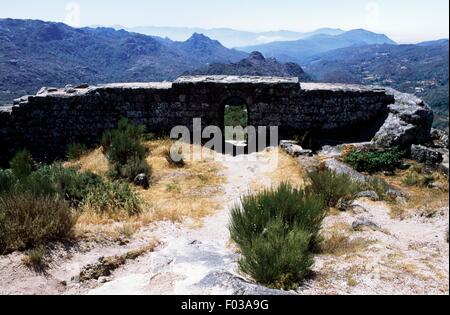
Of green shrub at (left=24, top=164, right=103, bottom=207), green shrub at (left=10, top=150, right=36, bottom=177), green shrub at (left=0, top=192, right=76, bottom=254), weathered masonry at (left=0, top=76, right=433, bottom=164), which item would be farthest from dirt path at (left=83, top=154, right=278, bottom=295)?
weathered masonry at (left=0, top=76, right=433, bottom=164)

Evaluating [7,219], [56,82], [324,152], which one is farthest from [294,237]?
[56,82]

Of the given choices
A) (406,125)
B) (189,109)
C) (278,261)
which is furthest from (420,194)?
A: (189,109)

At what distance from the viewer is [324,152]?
12.9 m

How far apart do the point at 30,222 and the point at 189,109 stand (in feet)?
29.1

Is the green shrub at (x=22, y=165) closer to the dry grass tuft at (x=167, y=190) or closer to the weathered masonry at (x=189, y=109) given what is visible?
the dry grass tuft at (x=167, y=190)

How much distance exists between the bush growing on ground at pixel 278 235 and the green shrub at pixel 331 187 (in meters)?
2.12

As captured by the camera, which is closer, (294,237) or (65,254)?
(294,237)

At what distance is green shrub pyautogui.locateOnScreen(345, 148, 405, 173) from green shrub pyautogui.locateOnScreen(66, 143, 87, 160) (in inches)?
322

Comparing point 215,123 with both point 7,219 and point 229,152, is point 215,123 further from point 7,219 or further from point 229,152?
point 7,219

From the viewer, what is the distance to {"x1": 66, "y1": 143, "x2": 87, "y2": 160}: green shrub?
1342cm

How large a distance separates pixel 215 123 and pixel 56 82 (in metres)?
189

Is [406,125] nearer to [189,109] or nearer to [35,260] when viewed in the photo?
[189,109]

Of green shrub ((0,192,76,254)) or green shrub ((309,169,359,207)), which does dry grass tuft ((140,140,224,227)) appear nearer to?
green shrub ((0,192,76,254))

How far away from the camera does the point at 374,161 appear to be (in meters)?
11.6
